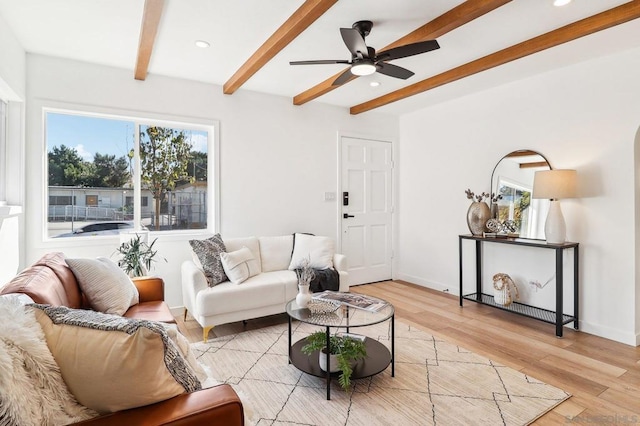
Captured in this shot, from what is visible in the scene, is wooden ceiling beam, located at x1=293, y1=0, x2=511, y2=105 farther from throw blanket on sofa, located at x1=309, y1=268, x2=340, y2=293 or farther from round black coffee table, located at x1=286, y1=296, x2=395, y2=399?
throw blanket on sofa, located at x1=309, y1=268, x2=340, y2=293

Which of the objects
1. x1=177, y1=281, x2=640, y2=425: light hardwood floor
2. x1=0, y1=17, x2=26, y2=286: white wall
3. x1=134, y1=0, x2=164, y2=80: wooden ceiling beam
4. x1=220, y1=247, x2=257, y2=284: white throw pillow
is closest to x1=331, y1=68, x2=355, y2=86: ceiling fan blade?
x1=134, y1=0, x2=164, y2=80: wooden ceiling beam

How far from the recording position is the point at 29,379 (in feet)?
3.38

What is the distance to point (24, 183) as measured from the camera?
3.15 metres

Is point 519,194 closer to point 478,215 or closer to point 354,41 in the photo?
point 478,215

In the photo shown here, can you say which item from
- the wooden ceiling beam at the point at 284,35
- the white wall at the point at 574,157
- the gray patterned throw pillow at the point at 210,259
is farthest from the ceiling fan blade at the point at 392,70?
the gray patterned throw pillow at the point at 210,259

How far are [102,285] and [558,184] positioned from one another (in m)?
3.77

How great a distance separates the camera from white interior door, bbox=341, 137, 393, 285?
5035mm

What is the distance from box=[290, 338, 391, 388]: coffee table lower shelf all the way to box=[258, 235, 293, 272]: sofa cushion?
1314mm

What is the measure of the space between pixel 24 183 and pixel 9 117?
57 cm

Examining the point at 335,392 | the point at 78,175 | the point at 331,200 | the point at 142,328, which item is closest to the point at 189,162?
the point at 78,175

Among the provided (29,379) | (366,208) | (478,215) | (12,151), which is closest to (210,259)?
(12,151)

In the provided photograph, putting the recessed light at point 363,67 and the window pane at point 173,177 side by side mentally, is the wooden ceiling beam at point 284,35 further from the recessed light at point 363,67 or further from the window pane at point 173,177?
the window pane at point 173,177

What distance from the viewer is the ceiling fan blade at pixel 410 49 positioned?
7.91 ft

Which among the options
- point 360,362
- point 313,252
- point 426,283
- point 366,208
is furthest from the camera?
point 366,208
